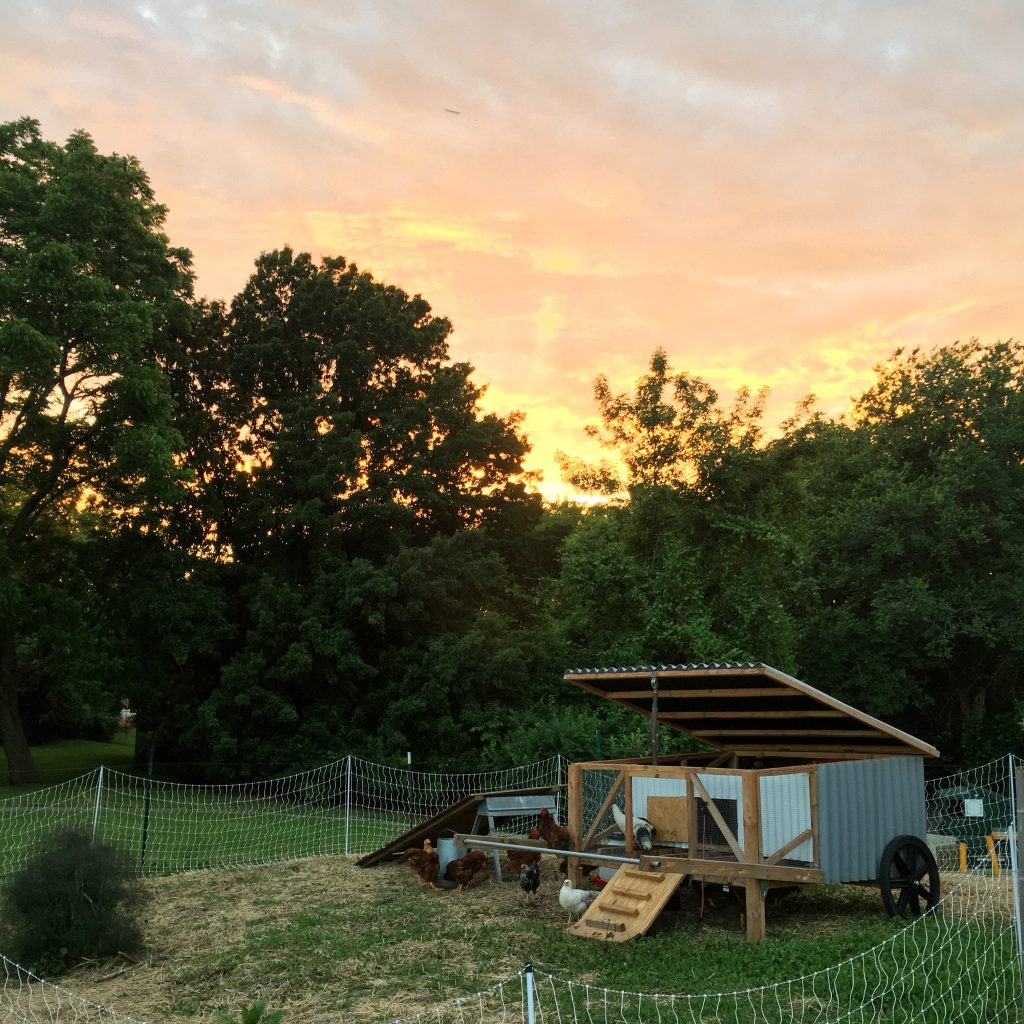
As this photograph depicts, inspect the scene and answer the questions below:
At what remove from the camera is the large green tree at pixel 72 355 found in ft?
88.2

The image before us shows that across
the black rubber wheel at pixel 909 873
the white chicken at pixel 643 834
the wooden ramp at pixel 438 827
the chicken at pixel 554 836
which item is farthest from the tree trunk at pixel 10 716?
→ the black rubber wheel at pixel 909 873

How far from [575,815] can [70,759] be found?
109ft

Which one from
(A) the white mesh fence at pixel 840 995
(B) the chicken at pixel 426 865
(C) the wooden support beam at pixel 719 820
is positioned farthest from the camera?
(B) the chicken at pixel 426 865

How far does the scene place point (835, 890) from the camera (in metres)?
13.2

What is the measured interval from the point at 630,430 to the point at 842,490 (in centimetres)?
867

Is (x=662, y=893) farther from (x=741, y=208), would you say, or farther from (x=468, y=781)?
(x=468, y=781)

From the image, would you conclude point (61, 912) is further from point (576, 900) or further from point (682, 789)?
point (682, 789)

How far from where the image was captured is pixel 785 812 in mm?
11016

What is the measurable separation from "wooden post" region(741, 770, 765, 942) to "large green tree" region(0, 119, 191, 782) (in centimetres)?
2091

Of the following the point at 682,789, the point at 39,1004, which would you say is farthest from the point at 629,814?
the point at 39,1004

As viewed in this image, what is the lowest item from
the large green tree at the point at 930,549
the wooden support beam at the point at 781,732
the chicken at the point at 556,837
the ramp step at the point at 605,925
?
the ramp step at the point at 605,925

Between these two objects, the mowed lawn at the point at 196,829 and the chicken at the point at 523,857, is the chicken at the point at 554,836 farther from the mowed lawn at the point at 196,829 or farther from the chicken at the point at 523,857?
the mowed lawn at the point at 196,829

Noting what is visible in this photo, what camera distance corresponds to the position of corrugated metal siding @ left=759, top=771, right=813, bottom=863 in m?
10.9

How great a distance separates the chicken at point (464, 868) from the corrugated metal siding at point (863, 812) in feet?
15.3
